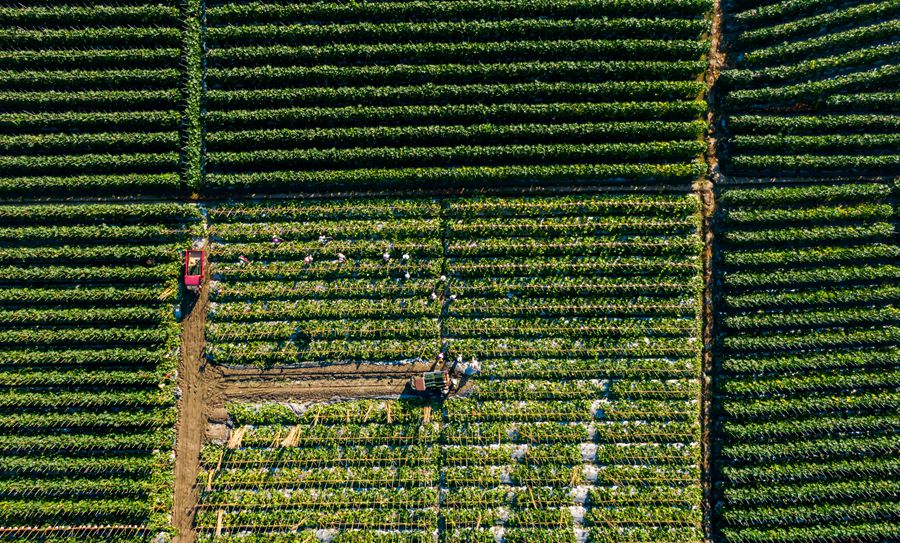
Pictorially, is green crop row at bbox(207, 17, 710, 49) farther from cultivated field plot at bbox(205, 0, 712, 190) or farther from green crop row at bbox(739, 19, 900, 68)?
green crop row at bbox(739, 19, 900, 68)

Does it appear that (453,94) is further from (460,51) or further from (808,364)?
(808,364)

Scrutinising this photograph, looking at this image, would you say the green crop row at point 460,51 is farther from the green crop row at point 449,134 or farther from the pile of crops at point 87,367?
the pile of crops at point 87,367

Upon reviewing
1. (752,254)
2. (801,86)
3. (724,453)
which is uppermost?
(801,86)

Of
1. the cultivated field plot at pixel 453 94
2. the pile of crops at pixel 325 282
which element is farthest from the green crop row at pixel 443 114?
the pile of crops at pixel 325 282

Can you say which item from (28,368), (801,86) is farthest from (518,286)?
(28,368)

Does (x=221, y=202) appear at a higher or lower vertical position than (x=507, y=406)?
higher

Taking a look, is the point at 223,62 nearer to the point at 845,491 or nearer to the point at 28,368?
the point at 28,368

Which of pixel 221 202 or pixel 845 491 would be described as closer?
pixel 845 491

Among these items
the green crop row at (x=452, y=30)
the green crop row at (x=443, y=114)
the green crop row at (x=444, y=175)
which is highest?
the green crop row at (x=452, y=30)
